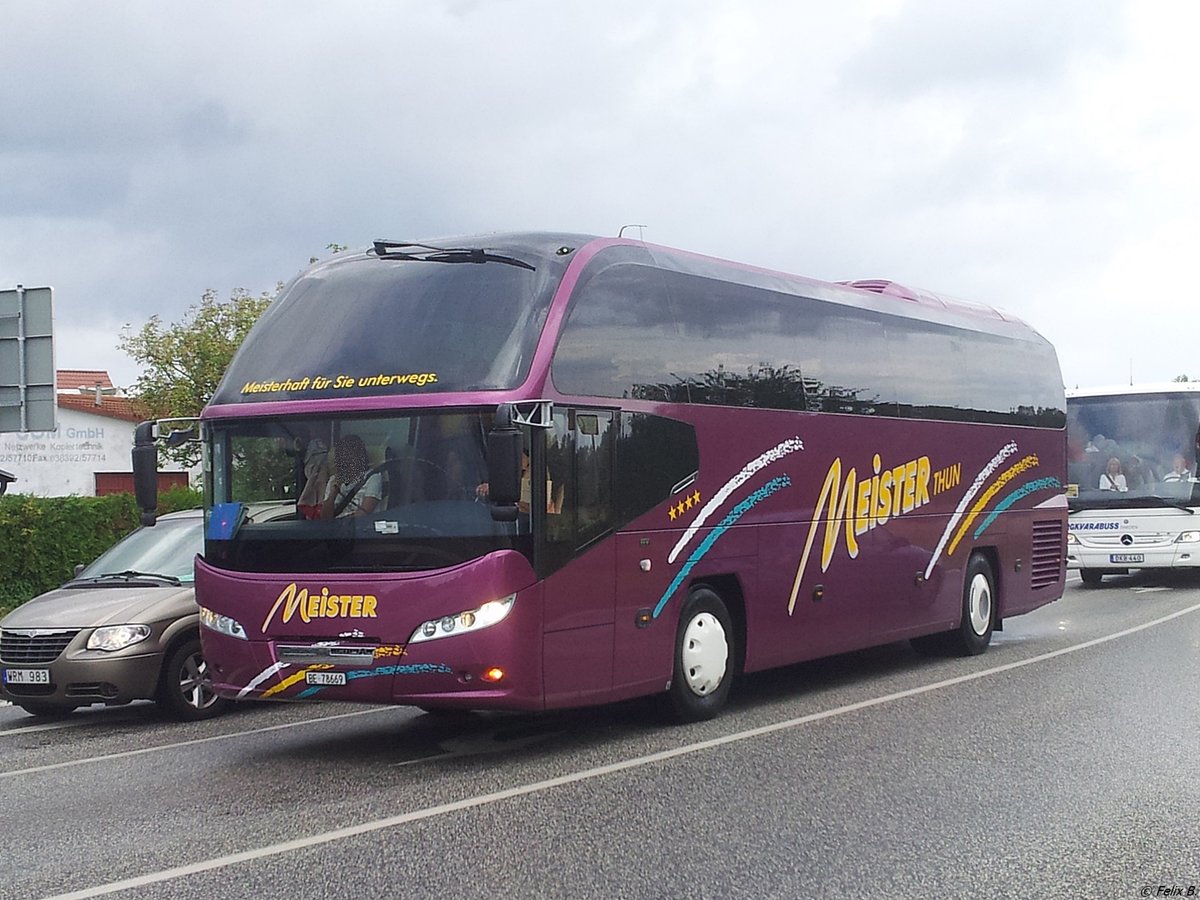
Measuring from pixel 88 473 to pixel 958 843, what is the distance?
60.8m

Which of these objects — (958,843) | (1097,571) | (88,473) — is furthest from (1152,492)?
(88,473)

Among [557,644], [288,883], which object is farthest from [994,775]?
[288,883]

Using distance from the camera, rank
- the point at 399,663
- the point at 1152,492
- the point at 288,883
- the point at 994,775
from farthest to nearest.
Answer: the point at 1152,492 → the point at 399,663 → the point at 994,775 → the point at 288,883

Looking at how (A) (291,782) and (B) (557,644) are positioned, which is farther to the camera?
(B) (557,644)

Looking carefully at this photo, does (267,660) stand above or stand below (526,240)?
below

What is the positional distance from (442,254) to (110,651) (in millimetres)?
4139

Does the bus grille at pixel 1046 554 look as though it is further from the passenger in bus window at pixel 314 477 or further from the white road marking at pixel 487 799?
the passenger in bus window at pixel 314 477

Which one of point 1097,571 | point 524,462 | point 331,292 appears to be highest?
point 331,292

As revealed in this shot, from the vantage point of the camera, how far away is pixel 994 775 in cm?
864

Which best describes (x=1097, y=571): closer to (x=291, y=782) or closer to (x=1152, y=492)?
(x=1152, y=492)

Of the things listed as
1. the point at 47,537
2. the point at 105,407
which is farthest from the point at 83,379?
the point at 47,537

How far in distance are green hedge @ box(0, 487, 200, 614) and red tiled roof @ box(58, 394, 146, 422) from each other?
31522mm

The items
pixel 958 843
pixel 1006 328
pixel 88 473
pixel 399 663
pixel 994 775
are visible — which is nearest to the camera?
pixel 958 843

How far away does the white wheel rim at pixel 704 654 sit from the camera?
445 inches
